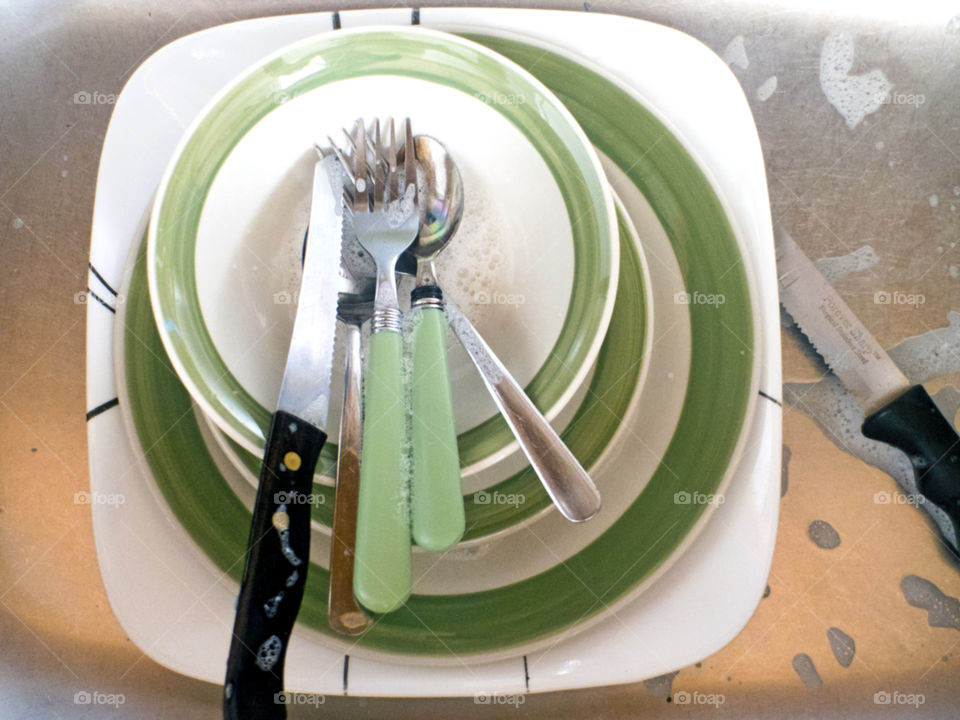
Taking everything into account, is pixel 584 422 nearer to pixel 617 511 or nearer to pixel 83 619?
pixel 617 511

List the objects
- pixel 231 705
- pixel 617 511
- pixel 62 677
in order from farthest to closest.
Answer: pixel 62 677, pixel 617 511, pixel 231 705

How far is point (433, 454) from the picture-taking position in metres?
0.30

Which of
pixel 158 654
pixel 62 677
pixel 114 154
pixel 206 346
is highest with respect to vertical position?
pixel 114 154

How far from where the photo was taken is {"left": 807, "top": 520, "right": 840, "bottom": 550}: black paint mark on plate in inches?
19.6

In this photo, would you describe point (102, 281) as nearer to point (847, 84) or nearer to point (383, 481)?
point (383, 481)

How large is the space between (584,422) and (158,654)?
0.28 meters

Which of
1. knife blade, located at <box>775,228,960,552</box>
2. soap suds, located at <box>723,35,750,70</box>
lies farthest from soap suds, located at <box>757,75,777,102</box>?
knife blade, located at <box>775,228,960,552</box>

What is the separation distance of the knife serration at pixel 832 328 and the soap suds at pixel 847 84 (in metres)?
0.16

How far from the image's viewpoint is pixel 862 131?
0.54m

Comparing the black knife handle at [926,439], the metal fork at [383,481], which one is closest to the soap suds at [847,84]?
the black knife handle at [926,439]

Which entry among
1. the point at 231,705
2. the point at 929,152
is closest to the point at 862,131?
the point at 929,152

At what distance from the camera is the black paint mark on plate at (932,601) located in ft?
1.61

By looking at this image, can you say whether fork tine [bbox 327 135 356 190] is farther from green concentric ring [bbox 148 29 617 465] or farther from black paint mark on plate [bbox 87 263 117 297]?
black paint mark on plate [bbox 87 263 117 297]

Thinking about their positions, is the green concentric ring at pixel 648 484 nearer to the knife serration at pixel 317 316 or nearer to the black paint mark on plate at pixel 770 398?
the black paint mark on plate at pixel 770 398
